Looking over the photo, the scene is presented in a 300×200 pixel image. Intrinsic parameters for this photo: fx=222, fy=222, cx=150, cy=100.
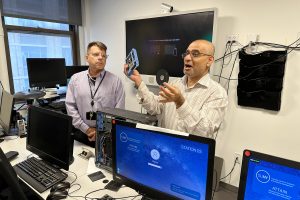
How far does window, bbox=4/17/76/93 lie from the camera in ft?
10.8

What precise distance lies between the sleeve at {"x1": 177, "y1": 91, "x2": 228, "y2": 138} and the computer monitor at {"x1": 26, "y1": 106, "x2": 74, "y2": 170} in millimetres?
685

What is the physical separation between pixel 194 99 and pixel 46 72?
250cm

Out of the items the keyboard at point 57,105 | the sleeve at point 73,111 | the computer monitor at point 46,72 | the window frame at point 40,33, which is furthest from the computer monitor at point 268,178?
the window frame at point 40,33

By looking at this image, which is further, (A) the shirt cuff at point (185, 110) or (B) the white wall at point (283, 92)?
(B) the white wall at point (283, 92)

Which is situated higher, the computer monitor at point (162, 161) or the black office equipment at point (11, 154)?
the computer monitor at point (162, 161)

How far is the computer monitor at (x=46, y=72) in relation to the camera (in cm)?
312

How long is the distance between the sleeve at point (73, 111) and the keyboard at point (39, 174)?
528 millimetres

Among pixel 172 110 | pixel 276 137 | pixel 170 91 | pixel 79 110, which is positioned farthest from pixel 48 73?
pixel 276 137

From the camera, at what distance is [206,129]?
134cm

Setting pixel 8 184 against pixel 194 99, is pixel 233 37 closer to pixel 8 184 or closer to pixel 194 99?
pixel 194 99

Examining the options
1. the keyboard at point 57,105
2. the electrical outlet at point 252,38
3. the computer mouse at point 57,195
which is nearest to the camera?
the computer mouse at point 57,195

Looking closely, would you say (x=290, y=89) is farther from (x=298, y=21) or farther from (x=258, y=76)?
(x=298, y=21)

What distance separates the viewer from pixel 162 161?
1.00m

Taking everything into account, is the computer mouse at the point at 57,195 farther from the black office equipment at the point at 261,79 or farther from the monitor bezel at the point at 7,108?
the black office equipment at the point at 261,79
